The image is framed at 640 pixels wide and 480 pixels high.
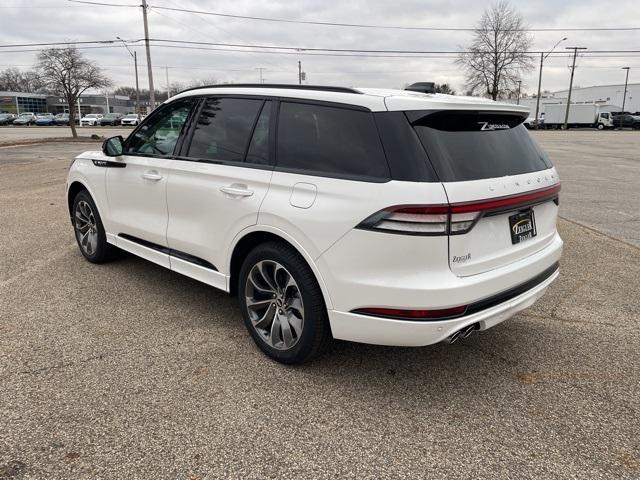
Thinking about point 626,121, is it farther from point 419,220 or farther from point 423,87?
point 419,220

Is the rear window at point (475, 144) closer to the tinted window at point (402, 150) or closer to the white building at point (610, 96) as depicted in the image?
the tinted window at point (402, 150)

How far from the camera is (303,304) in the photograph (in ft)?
10.00

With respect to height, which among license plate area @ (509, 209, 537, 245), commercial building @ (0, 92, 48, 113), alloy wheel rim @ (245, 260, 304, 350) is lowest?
alloy wheel rim @ (245, 260, 304, 350)

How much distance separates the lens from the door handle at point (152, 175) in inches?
163

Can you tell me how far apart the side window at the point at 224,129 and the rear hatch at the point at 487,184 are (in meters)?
1.27

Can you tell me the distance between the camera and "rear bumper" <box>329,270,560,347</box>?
270 centimetres

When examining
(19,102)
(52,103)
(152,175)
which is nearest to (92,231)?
(152,175)

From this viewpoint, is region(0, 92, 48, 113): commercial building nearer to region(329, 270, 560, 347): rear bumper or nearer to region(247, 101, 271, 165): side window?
region(247, 101, 271, 165): side window

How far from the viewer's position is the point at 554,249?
346cm

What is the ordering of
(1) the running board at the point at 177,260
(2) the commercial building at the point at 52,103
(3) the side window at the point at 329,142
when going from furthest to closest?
1. (2) the commercial building at the point at 52,103
2. (1) the running board at the point at 177,260
3. (3) the side window at the point at 329,142

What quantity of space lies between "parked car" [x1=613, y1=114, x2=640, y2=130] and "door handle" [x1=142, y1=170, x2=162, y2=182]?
211ft

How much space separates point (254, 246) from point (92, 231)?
2768mm

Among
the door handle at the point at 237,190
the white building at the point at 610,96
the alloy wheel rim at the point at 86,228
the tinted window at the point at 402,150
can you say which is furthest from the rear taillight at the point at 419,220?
the white building at the point at 610,96

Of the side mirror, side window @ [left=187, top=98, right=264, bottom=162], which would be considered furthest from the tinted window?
the side mirror
